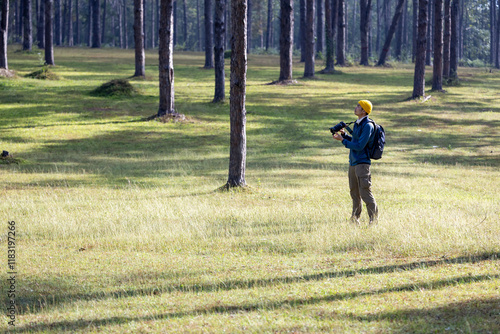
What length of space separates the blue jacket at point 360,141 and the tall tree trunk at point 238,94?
15.6ft

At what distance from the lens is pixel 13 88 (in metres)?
29.6

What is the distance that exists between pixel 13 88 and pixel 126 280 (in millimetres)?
25239

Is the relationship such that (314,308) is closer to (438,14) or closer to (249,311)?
(249,311)

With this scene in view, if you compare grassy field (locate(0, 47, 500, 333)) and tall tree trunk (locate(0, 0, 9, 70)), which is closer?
grassy field (locate(0, 47, 500, 333))

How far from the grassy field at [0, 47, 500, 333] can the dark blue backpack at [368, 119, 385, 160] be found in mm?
1190

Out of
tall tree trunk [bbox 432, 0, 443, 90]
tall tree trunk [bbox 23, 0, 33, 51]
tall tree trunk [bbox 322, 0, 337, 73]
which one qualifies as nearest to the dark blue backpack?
tall tree trunk [bbox 432, 0, 443, 90]

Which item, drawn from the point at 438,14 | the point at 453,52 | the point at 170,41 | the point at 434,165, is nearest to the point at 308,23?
the point at 438,14

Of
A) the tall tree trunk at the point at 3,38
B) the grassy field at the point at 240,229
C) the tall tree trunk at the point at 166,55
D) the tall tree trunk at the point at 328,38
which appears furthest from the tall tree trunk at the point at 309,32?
the tall tree trunk at the point at 3,38

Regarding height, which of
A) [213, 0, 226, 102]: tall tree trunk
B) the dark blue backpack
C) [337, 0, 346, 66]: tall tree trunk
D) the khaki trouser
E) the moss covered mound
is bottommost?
the khaki trouser

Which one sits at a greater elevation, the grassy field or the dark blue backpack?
the dark blue backpack

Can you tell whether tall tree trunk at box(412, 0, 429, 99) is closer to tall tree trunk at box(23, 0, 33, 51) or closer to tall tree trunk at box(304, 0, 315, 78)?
tall tree trunk at box(304, 0, 315, 78)

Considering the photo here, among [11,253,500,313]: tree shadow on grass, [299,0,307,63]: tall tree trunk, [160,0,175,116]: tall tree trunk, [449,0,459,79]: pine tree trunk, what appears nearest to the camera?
[11,253,500,313]: tree shadow on grass

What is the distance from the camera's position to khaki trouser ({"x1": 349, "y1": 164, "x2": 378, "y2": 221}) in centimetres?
955

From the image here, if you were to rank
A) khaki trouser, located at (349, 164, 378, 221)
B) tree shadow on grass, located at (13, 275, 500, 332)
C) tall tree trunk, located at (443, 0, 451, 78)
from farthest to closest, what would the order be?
tall tree trunk, located at (443, 0, 451, 78) → khaki trouser, located at (349, 164, 378, 221) → tree shadow on grass, located at (13, 275, 500, 332)
